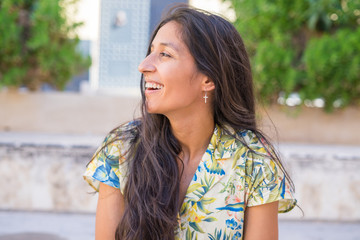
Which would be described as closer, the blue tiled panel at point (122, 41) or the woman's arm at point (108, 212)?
the woman's arm at point (108, 212)

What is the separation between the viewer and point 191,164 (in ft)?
6.26

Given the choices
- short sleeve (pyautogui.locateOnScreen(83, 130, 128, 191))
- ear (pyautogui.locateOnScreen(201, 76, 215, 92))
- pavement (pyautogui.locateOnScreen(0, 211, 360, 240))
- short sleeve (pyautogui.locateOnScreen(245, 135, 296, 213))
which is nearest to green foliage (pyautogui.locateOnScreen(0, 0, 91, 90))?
pavement (pyautogui.locateOnScreen(0, 211, 360, 240))

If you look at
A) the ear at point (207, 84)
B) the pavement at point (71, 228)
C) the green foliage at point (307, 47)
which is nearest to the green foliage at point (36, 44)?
the green foliage at point (307, 47)

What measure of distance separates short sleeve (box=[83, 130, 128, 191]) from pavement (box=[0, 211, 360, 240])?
62.7 inches

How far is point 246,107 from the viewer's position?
6.40 ft

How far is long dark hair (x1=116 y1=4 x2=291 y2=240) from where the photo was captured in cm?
175

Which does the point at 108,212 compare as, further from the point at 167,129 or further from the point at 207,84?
the point at 207,84

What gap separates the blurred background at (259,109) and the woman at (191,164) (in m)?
1.60

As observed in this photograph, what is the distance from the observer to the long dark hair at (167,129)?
5.73 feet

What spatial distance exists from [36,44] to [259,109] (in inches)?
117

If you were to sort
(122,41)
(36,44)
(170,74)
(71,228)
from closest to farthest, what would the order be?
(170,74), (71,228), (36,44), (122,41)

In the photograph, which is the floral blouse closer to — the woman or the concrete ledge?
the woman

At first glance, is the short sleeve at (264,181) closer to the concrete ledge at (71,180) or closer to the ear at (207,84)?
the ear at (207,84)

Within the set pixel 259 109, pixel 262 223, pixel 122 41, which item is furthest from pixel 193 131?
pixel 122 41
